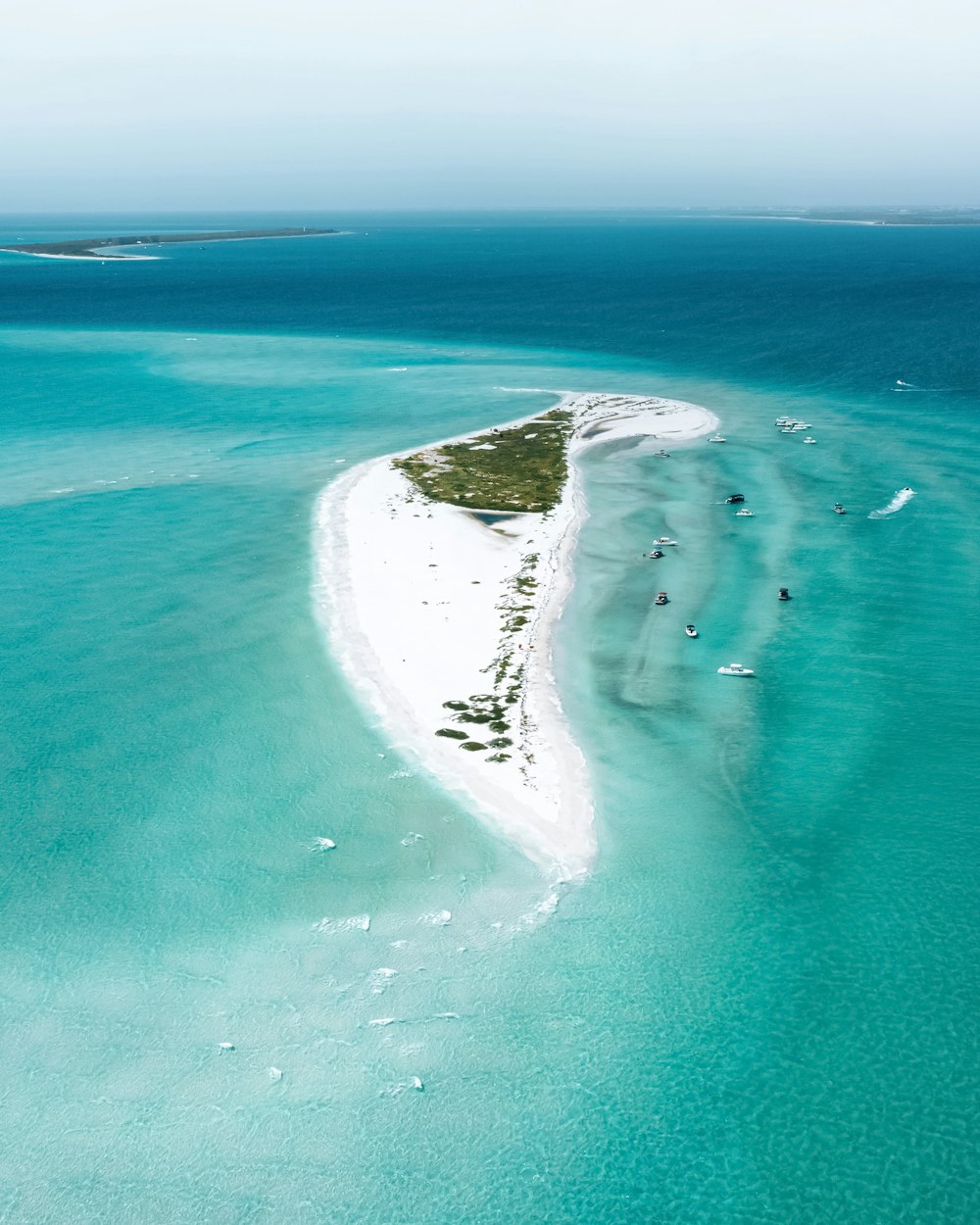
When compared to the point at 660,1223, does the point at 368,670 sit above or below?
above

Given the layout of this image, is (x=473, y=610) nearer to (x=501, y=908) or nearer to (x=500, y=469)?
(x=501, y=908)

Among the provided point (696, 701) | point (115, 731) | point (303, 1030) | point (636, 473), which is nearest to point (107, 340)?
point (636, 473)

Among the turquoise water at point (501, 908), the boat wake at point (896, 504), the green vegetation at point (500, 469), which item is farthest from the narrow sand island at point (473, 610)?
the boat wake at point (896, 504)

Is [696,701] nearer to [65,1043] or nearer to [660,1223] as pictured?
[660,1223]

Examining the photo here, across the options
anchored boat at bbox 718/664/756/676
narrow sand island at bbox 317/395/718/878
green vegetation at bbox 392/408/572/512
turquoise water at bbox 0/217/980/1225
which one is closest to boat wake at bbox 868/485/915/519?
turquoise water at bbox 0/217/980/1225

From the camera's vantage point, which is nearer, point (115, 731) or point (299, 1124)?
point (299, 1124)

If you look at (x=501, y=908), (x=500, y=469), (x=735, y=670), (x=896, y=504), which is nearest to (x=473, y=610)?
(x=735, y=670)

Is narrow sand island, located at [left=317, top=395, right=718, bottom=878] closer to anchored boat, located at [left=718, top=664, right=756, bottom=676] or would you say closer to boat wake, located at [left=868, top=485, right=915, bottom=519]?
anchored boat, located at [left=718, top=664, right=756, bottom=676]
